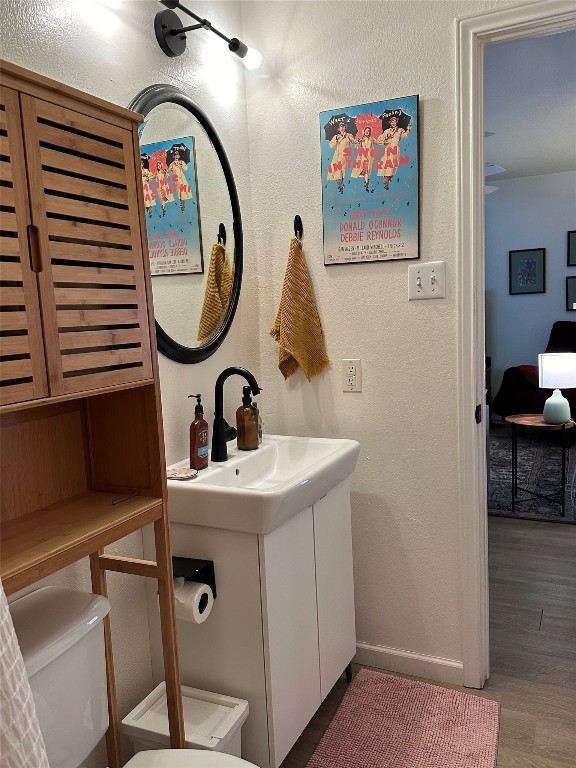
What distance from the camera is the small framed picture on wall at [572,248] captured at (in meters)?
6.21

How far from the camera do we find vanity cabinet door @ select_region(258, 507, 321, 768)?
1630 millimetres

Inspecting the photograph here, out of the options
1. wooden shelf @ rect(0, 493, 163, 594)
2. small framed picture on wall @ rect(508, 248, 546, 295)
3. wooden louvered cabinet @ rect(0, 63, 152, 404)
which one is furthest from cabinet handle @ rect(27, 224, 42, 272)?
small framed picture on wall @ rect(508, 248, 546, 295)

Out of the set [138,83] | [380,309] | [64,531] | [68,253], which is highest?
[138,83]

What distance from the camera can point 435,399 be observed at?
2119 millimetres

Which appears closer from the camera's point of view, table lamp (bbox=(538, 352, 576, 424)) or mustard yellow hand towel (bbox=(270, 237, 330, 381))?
mustard yellow hand towel (bbox=(270, 237, 330, 381))

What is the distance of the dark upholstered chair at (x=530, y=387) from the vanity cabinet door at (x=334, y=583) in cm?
400

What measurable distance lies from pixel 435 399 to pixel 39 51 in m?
1.50

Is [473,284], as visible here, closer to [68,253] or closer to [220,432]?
[220,432]

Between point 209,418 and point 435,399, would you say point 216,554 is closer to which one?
point 209,418

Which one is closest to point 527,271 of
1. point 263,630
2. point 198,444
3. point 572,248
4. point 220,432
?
point 572,248

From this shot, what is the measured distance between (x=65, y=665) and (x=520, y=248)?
20.5 feet

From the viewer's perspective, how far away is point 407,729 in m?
1.94

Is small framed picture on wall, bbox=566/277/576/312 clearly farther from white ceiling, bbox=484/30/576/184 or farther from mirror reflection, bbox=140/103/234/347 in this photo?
mirror reflection, bbox=140/103/234/347

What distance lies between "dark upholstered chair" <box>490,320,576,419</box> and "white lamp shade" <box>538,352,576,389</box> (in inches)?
66.8
